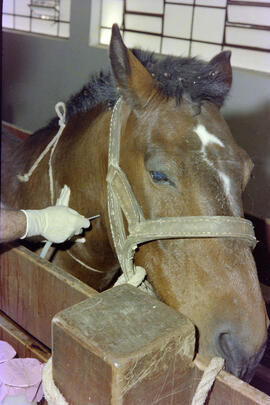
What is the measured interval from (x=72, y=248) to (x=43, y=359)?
646 millimetres

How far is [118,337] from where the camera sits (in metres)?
0.89

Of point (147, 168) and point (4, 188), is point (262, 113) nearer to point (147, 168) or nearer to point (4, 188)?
point (4, 188)

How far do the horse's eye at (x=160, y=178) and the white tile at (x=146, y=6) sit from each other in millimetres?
5045

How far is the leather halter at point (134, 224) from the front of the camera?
53.9 inches

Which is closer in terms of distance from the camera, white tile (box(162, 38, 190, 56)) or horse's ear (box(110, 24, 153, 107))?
horse's ear (box(110, 24, 153, 107))

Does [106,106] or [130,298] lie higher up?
[106,106]

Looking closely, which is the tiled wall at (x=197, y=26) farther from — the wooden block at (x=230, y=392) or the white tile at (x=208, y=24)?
the wooden block at (x=230, y=392)

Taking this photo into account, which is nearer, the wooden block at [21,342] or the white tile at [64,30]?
the wooden block at [21,342]

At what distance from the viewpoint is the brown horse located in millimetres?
1332

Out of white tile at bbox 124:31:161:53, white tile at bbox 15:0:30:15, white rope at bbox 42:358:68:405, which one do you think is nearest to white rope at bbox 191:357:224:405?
white rope at bbox 42:358:68:405

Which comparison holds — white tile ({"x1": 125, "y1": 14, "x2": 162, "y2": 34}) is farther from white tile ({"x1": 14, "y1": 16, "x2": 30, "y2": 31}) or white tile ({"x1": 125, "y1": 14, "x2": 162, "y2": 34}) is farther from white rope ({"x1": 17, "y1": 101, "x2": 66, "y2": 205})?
white rope ({"x1": 17, "y1": 101, "x2": 66, "y2": 205})

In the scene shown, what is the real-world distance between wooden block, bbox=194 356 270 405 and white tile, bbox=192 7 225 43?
4.94 metres

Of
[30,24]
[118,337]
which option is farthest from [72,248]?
[30,24]

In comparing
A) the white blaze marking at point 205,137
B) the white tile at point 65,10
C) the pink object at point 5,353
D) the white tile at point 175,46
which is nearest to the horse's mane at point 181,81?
the white blaze marking at point 205,137
